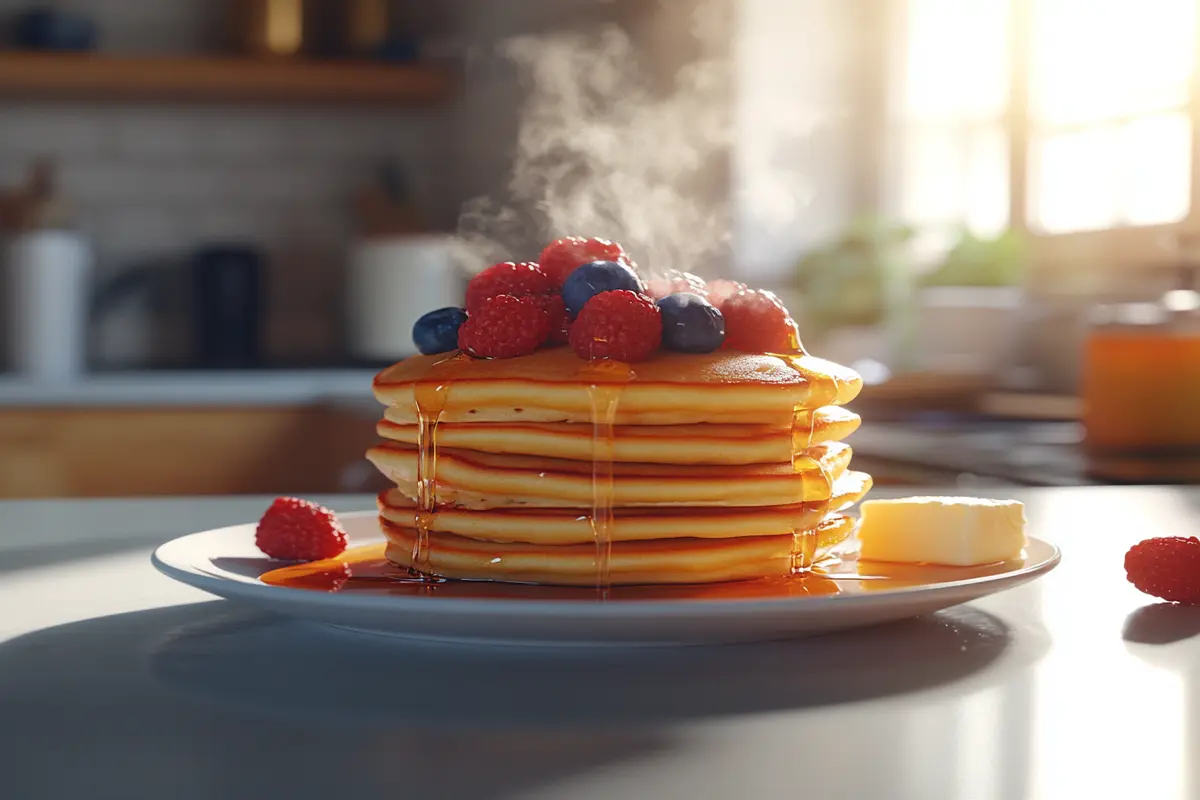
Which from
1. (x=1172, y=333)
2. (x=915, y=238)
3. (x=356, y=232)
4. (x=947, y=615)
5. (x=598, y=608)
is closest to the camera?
(x=598, y=608)

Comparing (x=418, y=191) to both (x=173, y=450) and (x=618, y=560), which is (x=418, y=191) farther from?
(x=618, y=560)

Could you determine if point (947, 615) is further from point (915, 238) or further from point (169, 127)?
point (169, 127)

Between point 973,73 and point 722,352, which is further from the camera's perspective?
point 973,73

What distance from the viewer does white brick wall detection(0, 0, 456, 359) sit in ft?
12.9

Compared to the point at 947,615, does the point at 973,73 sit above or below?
above

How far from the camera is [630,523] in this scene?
0.78 m

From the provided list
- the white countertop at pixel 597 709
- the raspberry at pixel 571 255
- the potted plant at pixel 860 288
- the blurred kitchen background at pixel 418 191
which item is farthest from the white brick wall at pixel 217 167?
the white countertop at pixel 597 709

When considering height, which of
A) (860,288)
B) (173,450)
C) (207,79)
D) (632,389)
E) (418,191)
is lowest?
(173,450)

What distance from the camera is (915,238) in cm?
377

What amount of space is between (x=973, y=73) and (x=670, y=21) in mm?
880

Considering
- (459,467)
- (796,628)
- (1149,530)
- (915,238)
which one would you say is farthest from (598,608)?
(915,238)

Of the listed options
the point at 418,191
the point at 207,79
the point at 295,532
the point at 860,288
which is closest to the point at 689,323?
the point at 295,532

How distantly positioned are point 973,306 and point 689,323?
8.71ft

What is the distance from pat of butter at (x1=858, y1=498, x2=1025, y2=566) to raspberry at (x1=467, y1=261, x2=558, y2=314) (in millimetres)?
248
